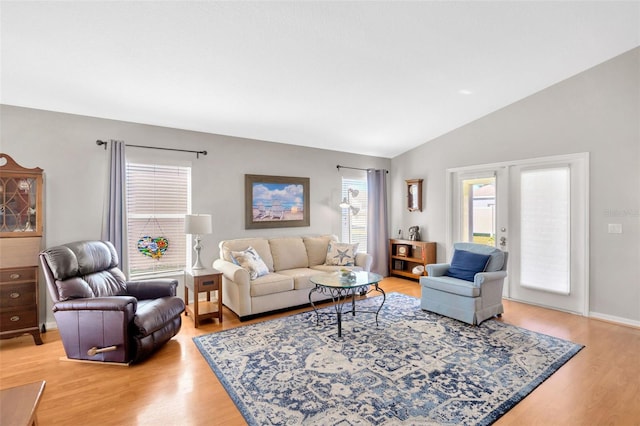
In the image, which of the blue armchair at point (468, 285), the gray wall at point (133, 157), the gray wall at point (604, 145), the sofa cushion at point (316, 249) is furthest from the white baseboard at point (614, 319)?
the gray wall at point (133, 157)

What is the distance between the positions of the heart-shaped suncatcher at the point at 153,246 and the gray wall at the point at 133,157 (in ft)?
1.63

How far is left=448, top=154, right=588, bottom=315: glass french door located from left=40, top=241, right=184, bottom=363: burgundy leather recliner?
4538mm

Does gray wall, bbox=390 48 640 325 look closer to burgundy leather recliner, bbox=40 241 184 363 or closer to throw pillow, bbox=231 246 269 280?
throw pillow, bbox=231 246 269 280

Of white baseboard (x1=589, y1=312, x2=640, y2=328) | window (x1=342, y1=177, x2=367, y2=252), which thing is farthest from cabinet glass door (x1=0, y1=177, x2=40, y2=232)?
white baseboard (x1=589, y1=312, x2=640, y2=328)

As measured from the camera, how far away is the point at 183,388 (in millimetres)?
2371

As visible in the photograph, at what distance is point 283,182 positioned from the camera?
5.14 metres

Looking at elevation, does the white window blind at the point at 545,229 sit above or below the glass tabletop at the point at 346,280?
above

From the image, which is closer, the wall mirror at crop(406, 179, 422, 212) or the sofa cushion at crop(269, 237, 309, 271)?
the sofa cushion at crop(269, 237, 309, 271)

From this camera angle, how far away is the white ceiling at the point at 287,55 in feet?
7.77

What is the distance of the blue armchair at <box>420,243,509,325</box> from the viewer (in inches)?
140

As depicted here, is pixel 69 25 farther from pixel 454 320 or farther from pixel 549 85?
pixel 549 85

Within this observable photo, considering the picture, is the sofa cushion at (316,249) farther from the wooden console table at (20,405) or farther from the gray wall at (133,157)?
the wooden console table at (20,405)

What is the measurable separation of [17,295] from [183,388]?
2.10 m

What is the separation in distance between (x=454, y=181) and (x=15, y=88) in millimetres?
5784
